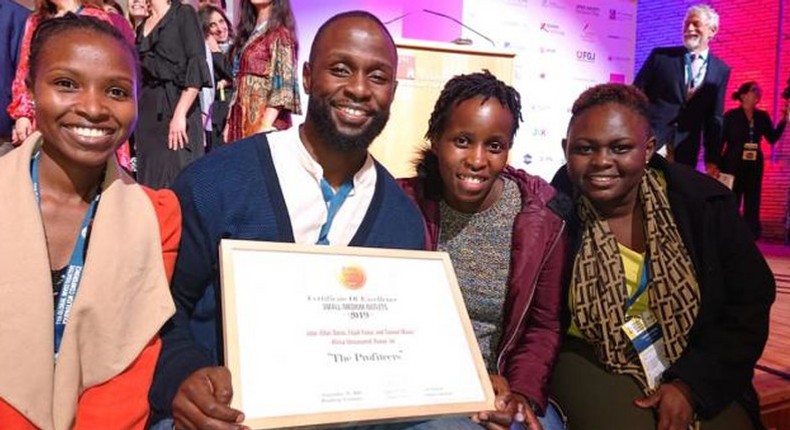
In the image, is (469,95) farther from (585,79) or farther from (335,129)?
(585,79)

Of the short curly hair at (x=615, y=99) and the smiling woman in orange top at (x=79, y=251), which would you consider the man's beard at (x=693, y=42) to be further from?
the smiling woman in orange top at (x=79, y=251)

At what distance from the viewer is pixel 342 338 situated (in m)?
1.57

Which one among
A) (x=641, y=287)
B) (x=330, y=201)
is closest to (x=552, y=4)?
(x=641, y=287)

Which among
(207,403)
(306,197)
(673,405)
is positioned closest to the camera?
(207,403)

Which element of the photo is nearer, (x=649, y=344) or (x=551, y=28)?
(x=649, y=344)

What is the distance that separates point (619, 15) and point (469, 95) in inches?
230

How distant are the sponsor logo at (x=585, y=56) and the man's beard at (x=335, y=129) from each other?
18.3ft

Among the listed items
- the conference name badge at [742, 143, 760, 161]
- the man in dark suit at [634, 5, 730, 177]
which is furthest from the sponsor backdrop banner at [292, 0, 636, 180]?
the conference name badge at [742, 143, 760, 161]

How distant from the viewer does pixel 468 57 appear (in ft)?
15.1

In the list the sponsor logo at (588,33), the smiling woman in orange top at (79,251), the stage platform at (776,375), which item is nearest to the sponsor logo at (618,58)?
the sponsor logo at (588,33)

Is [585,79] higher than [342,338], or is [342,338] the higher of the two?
[585,79]

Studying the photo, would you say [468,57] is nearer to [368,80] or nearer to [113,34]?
[368,80]

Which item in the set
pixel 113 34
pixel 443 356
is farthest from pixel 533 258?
pixel 113 34

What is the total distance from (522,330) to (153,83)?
8.28ft
